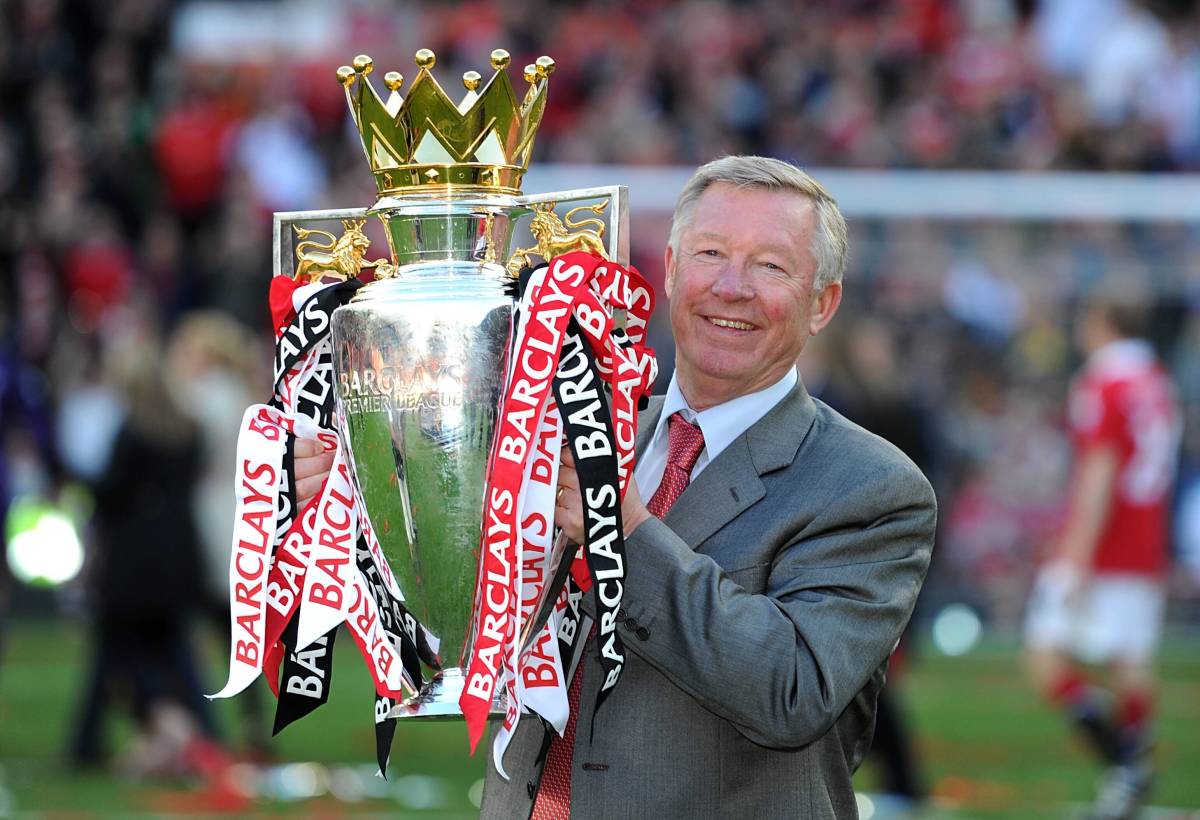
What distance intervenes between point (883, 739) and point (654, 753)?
4620 mm

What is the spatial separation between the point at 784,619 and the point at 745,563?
0.50ft

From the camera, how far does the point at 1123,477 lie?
7613 mm

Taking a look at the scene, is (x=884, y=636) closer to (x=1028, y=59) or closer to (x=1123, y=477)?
(x=1123, y=477)

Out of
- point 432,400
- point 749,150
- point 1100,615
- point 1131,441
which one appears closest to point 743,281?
point 432,400

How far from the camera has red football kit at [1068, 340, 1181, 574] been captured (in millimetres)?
7445

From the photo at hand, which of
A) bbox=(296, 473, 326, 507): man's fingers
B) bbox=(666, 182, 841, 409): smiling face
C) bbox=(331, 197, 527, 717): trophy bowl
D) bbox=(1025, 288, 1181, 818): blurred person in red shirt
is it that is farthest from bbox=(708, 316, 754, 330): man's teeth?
bbox=(1025, 288, 1181, 818): blurred person in red shirt

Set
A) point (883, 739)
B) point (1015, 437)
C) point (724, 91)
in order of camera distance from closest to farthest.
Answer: point (883, 739) < point (1015, 437) < point (724, 91)

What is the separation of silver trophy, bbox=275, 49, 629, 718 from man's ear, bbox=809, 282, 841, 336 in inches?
13.6

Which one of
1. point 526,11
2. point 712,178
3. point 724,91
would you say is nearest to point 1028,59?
point 724,91

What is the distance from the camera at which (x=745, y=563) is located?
2717 mm

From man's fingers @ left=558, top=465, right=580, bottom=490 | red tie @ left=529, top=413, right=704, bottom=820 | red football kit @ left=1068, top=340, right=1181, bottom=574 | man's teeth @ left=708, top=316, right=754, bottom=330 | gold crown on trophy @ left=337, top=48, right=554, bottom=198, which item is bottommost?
red football kit @ left=1068, top=340, right=1181, bottom=574

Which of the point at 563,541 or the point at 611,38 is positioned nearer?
the point at 563,541

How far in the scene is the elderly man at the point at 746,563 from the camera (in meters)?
2.55

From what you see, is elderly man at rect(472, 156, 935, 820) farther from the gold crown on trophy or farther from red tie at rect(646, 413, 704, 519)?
the gold crown on trophy
